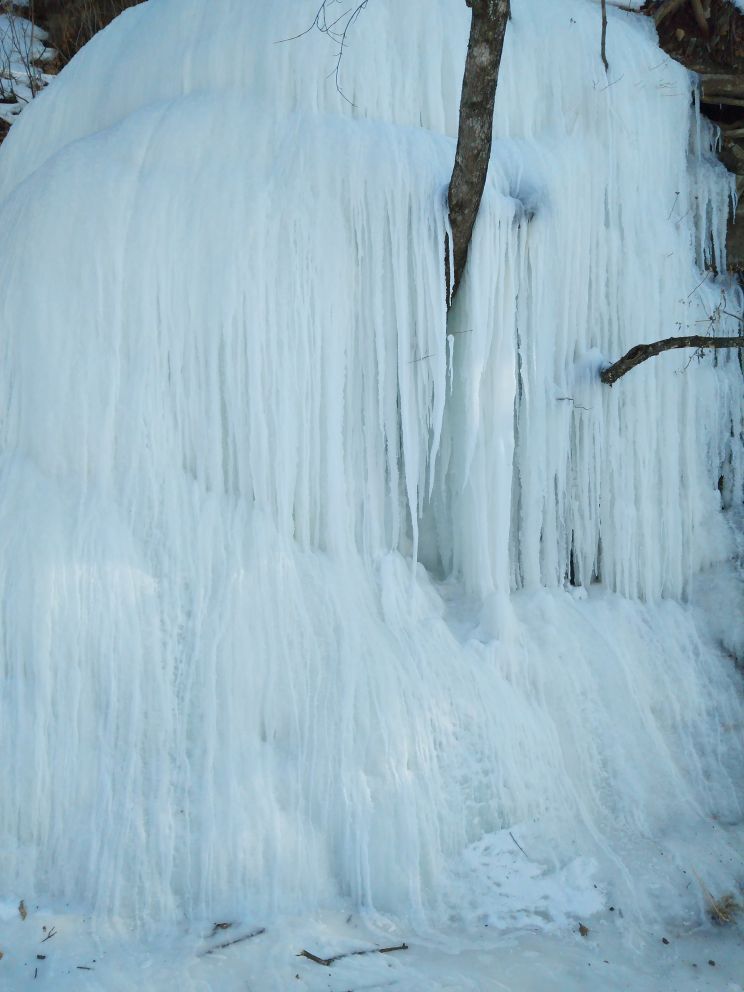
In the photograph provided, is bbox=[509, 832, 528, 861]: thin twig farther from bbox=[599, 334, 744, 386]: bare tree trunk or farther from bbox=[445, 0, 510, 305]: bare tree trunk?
bbox=[445, 0, 510, 305]: bare tree trunk

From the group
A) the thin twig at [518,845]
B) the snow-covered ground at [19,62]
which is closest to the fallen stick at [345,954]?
the thin twig at [518,845]

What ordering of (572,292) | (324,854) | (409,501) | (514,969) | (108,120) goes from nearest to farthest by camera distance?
(514,969), (324,854), (409,501), (572,292), (108,120)

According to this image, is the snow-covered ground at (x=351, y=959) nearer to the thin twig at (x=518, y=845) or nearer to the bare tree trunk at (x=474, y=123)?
the thin twig at (x=518, y=845)

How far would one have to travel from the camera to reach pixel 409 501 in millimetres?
4008

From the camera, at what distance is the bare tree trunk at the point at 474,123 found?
3.36 meters

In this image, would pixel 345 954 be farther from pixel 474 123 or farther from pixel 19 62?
pixel 19 62

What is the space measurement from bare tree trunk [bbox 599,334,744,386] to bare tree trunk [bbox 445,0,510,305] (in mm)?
821

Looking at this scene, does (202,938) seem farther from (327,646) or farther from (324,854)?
(327,646)

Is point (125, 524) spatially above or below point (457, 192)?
below

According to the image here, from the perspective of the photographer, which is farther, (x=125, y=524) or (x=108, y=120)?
(x=108, y=120)

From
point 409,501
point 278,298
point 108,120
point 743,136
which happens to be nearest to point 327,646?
point 409,501

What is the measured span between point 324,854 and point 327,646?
0.76 meters

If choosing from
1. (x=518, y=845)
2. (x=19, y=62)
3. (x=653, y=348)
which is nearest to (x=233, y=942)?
(x=518, y=845)

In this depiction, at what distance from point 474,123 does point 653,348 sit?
4.01 feet
